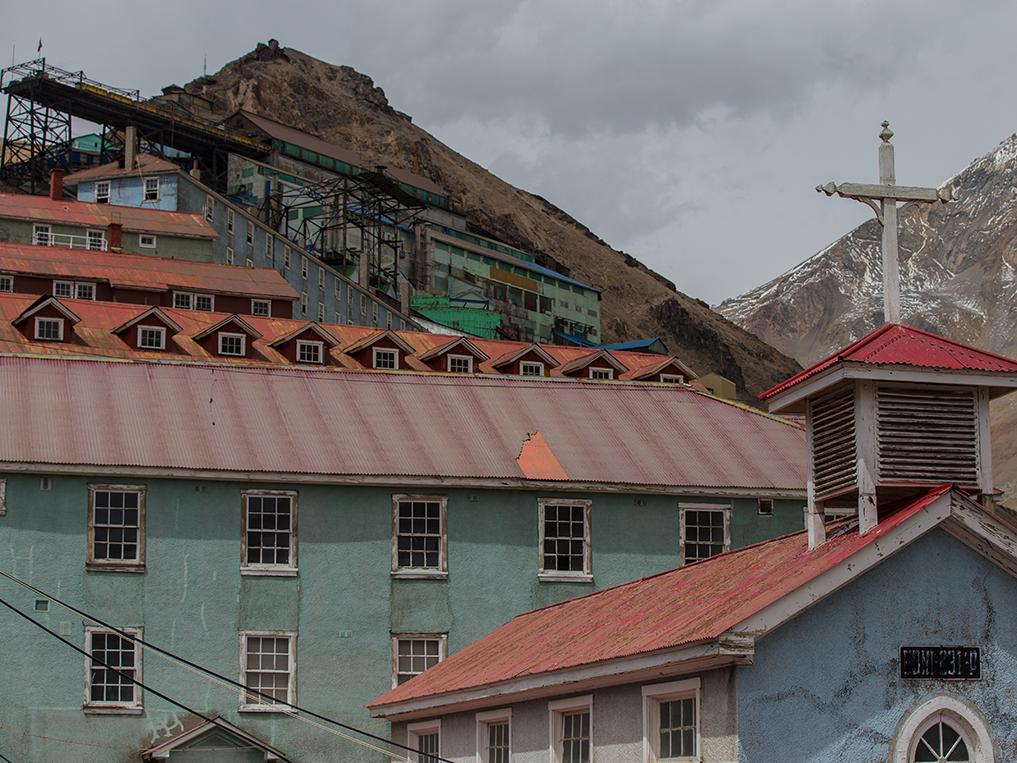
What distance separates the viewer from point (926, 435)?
74.9ft

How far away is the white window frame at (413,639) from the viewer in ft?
126

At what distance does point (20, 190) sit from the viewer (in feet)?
419

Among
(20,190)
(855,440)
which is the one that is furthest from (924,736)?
(20,190)

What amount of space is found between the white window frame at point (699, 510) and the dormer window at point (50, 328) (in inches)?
1584

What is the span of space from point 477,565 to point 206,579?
5603 mm

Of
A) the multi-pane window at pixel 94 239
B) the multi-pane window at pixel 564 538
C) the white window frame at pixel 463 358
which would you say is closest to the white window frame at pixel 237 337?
the white window frame at pixel 463 358

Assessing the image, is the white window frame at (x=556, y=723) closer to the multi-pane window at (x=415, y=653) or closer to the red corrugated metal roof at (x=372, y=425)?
the multi-pane window at (x=415, y=653)

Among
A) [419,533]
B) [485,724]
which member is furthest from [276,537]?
[485,724]

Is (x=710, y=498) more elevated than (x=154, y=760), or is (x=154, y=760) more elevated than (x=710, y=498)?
(x=710, y=498)

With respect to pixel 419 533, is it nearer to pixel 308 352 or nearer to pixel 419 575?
pixel 419 575

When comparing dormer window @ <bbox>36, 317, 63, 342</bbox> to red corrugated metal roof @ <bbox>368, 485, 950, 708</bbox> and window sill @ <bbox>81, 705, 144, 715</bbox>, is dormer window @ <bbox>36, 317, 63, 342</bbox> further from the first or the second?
red corrugated metal roof @ <bbox>368, 485, 950, 708</bbox>

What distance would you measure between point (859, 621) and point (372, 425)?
20.9 meters

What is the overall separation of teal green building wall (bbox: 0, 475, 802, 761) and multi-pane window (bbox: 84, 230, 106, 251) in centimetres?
6395

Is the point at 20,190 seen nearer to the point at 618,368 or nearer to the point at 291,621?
the point at 618,368
